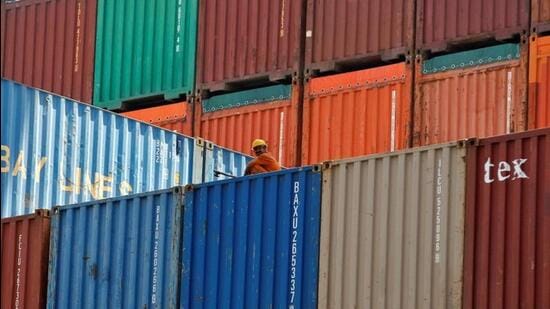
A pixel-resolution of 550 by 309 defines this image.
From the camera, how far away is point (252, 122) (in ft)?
78.5

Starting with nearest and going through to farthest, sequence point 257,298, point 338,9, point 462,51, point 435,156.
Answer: point 435,156 → point 257,298 → point 462,51 → point 338,9

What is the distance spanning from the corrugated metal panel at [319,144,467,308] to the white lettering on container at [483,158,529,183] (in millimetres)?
318

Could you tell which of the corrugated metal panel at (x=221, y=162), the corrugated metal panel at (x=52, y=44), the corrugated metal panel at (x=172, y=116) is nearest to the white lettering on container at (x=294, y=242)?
the corrugated metal panel at (x=221, y=162)

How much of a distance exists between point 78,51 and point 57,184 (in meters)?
7.95

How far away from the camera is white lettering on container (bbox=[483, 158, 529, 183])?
13.3m

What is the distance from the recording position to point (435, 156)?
14086 millimetres

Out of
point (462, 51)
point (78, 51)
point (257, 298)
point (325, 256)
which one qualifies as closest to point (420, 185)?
point (325, 256)

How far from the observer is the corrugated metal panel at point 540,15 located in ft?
68.6

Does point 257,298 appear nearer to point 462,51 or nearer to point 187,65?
point 462,51

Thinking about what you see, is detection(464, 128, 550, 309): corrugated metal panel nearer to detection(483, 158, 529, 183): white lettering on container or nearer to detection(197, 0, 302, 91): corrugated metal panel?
detection(483, 158, 529, 183): white lettering on container

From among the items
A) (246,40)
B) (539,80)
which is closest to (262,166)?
(539,80)

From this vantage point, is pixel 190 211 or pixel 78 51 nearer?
pixel 190 211

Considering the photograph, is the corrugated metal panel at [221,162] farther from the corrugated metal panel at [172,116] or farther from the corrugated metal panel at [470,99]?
the corrugated metal panel at [172,116]

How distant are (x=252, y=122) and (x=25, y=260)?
6.78 metres
